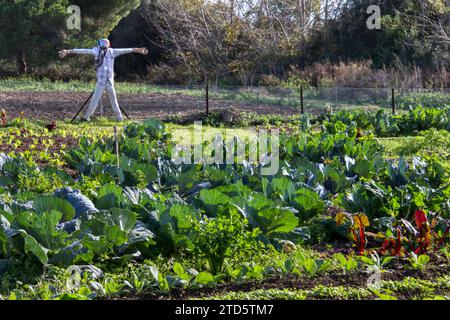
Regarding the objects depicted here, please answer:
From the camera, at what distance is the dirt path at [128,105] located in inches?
675

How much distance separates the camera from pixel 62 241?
555 cm

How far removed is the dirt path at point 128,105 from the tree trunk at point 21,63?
9.48 meters

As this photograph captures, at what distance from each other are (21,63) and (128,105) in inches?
539

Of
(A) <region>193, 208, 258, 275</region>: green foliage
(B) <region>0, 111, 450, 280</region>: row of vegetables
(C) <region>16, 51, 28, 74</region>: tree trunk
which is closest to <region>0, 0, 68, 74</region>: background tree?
(C) <region>16, 51, 28, 74</region>: tree trunk

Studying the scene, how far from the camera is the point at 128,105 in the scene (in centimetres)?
1941

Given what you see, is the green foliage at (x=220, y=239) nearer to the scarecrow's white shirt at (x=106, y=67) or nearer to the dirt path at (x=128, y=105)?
the scarecrow's white shirt at (x=106, y=67)

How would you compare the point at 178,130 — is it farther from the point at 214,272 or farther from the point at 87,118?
the point at 214,272

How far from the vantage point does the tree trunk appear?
1230 inches

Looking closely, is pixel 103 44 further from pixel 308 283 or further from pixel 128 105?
pixel 308 283

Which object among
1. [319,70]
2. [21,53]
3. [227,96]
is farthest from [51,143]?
[21,53]

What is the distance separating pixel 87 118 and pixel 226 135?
3107 mm

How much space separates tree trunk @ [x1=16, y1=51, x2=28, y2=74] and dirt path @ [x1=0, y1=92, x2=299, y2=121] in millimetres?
9482

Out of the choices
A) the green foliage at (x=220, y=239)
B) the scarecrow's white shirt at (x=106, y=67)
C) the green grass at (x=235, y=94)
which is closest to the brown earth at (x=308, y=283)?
the green foliage at (x=220, y=239)

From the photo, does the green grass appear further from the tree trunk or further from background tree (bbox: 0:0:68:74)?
the tree trunk
